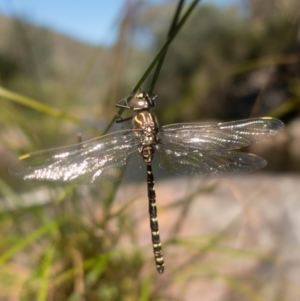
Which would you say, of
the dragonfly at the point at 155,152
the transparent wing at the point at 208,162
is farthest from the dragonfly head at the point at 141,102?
the transparent wing at the point at 208,162

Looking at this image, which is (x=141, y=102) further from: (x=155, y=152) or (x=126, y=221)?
(x=126, y=221)

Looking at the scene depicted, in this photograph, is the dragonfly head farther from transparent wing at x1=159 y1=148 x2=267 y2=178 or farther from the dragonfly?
transparent wing at x1=159 y1=148 x2=267 y2=178

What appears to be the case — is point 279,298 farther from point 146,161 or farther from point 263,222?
point 146,161

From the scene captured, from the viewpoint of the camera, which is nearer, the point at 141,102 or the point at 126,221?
the point at 141,102

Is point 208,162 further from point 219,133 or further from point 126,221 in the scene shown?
point 126,221

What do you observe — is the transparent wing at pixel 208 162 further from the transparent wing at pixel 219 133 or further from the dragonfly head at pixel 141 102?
the dragonfly head at pixel 141 102

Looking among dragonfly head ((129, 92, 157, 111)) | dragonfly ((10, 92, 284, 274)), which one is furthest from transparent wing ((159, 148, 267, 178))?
dragonfly head ((129, 92, 157, 111))

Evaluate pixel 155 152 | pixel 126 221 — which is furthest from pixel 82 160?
pixel 126 221

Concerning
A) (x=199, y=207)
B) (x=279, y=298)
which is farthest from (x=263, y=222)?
(x=279, y=298)
